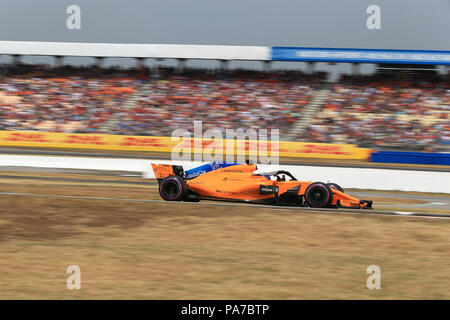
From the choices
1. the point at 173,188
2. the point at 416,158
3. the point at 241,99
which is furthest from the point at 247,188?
the point at 241,99

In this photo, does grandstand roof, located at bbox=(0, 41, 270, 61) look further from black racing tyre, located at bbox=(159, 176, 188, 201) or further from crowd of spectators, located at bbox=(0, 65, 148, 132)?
black racing tyre, located at bbox=(159, 176, 188, 201)

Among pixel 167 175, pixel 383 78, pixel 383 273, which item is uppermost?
pixel 383 78

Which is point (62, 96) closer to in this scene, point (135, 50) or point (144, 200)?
point (135, 50)

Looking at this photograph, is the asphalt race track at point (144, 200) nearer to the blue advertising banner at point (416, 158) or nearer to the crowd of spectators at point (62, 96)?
the blue advertising banner at point (416, 158)

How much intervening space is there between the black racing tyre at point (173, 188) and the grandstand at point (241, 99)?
14198 mm

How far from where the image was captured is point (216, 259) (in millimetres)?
8297

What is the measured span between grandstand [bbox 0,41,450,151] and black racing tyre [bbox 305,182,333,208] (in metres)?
13.3

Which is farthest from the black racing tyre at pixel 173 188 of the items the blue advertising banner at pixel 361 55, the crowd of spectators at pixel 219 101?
the blue advertising banner at pixel 361 55

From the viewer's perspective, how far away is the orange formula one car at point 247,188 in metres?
11.8

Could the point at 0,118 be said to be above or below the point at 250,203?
above
